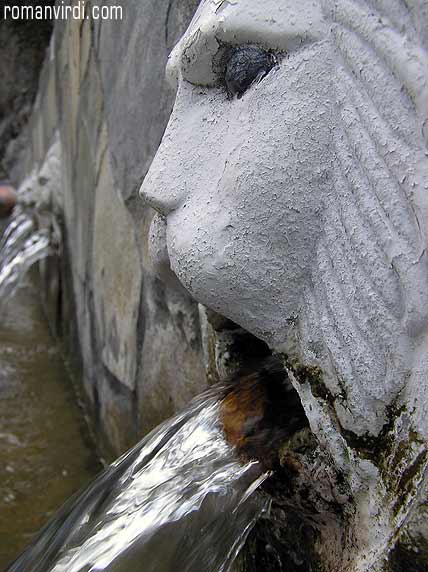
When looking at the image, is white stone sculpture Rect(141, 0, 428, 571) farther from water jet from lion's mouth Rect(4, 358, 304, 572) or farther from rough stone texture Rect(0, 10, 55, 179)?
rough stone texture Rect(0, 10, 55, 179)

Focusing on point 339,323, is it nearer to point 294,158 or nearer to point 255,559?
point 294,158

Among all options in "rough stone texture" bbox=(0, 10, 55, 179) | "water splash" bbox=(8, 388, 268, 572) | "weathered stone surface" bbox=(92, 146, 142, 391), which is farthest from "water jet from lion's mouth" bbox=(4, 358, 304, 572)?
"rough stone texture" bbox=(0, 10, 55, 179)

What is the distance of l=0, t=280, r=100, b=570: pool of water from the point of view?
1.37 metres

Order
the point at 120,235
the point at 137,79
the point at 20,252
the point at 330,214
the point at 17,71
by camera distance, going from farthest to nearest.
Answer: the point at 17,71 < the point at 20,252 < the point at 120,235 < the point at 137,79 < the point at 330,214

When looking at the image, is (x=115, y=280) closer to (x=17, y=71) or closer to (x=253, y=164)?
(x=253, y=164)

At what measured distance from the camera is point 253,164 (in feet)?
1.75

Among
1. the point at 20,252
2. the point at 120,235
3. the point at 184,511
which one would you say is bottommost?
the point at 184,511

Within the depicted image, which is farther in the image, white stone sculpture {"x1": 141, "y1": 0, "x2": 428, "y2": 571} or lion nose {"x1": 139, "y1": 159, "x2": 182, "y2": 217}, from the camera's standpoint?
lion nose {"x1": 139, "y1": 159, "x2": 182, "y2": 217}

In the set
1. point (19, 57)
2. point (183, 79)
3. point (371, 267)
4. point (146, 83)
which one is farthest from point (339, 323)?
point (19, 57)

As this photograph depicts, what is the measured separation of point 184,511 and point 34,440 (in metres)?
1.11

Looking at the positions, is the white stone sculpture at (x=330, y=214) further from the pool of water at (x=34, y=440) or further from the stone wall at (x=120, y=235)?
the pool of water at (x=34, y=440)

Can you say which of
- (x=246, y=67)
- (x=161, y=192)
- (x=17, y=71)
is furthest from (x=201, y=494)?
(x=17, y=71)

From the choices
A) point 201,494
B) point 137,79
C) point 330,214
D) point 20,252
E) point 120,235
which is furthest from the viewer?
point 20,252

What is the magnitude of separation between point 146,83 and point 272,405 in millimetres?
747
